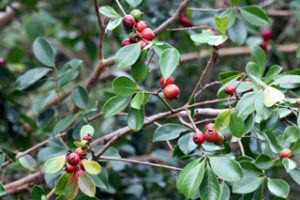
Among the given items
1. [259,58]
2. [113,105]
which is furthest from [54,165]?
[259,58]

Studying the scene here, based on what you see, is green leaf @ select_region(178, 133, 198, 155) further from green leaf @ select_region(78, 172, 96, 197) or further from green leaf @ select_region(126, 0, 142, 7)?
green leaf @ select_region(126, 0, 142, 7)

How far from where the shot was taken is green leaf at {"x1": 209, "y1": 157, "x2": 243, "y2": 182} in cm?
90

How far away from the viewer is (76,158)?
0.94m

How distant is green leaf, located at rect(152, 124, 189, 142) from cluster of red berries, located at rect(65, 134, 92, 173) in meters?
0.17

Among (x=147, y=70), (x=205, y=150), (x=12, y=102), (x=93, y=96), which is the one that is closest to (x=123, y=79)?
(x=147, y=70)

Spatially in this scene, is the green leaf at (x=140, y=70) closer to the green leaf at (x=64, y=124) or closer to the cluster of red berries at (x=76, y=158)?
the cluster of red berries at (x=76, y=158)

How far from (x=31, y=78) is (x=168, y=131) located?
0.45 metres

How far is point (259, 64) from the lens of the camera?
1077 millimetres

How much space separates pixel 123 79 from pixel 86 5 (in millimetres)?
1526

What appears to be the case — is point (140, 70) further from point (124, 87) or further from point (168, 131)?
point (168, 131)

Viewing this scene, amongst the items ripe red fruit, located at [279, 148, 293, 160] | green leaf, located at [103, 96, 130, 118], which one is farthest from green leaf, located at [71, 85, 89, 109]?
ripe red fruit, located at [279, 148, 293, 160]

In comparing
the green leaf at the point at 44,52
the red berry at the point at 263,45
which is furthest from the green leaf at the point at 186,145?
the red berry at the point at 263,45

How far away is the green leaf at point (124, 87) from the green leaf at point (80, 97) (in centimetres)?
35

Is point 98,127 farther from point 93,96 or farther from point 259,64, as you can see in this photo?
point 259,64
